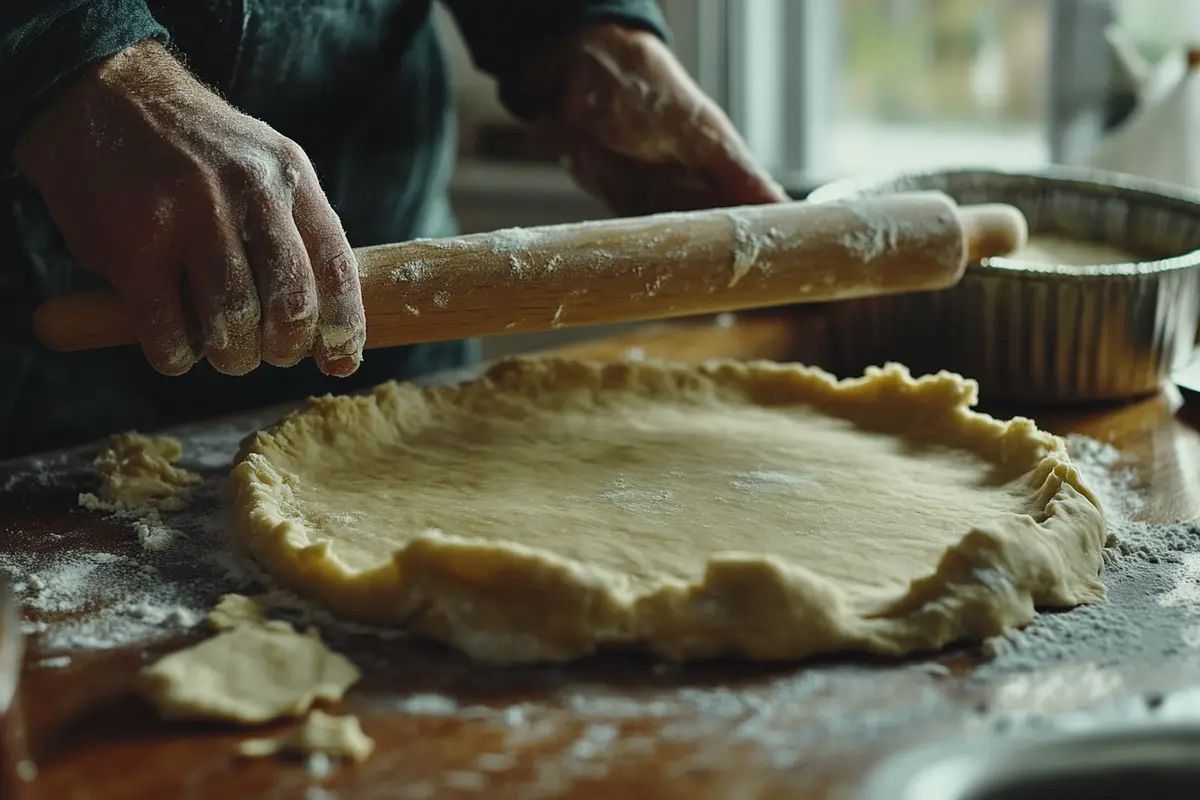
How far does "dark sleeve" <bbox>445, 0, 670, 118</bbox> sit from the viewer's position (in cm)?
199

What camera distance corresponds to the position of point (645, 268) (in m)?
1.55

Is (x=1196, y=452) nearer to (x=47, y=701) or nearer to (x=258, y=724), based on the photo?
(x=258, y=724)

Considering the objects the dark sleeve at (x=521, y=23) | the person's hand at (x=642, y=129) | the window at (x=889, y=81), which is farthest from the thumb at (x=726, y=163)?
the window at (x=889, y=81)

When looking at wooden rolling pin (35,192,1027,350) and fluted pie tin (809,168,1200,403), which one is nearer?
wooden rolling pin (35,192,1027,350)

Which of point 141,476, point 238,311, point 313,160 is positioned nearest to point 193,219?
point 238,311

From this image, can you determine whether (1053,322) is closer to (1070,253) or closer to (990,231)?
(990,231)

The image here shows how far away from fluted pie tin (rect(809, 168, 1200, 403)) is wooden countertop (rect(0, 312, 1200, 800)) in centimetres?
67

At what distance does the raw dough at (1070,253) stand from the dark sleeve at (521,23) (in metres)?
0.70

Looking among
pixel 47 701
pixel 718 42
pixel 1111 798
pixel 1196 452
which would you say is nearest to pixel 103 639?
pixel 47 701

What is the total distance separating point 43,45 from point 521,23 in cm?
89

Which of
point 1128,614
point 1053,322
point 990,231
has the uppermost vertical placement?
point 990,231

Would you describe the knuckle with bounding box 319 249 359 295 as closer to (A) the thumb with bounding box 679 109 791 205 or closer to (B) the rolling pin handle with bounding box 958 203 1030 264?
(A) the thumb with bounding box 679 109 791 205

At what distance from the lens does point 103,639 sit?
1.17 m

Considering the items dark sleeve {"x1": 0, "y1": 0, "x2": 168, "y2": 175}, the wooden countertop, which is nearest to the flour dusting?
the wooden countertop
